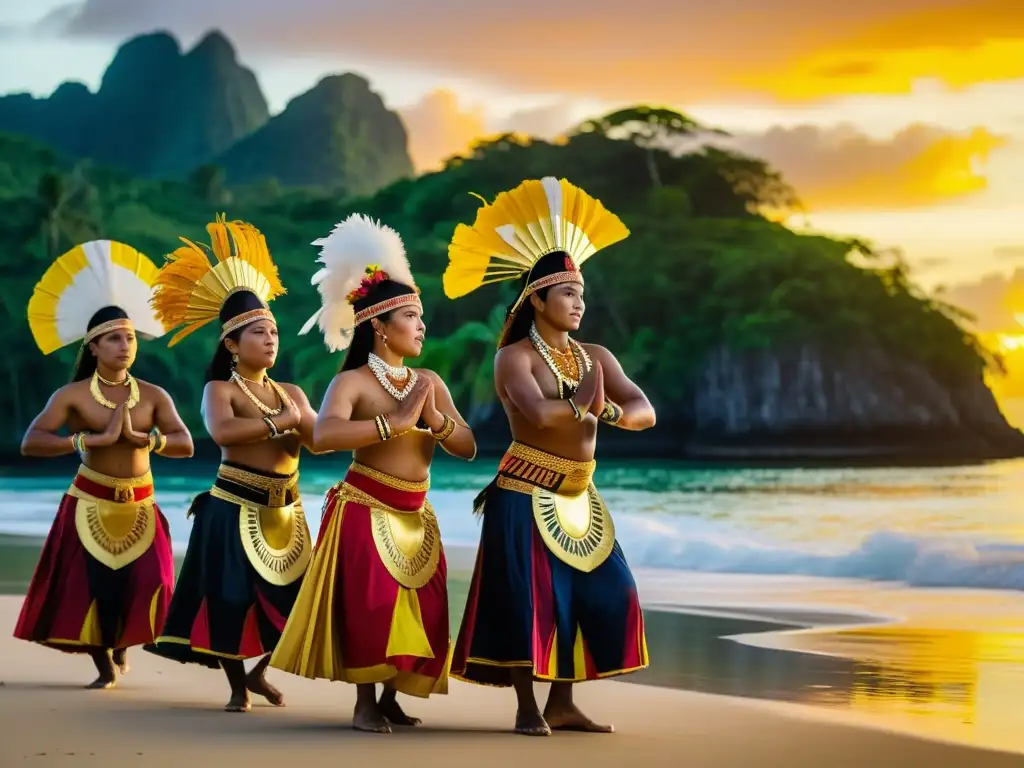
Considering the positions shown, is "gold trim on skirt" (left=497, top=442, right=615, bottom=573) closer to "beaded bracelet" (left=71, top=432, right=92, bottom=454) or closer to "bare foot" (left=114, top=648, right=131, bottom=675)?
"beaded bracelet" (left=71, top=432, right=92, bottom=454)

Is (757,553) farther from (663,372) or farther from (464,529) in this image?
(663,372)

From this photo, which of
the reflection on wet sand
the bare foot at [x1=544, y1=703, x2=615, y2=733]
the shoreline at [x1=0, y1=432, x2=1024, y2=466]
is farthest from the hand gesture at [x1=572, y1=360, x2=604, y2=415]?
the shoreline at [x1=0, y1=432, x2=1024, y2=466]

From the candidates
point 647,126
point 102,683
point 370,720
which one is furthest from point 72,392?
point 647,126

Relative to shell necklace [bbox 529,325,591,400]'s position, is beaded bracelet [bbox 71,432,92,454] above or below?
below

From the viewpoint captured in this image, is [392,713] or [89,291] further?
[89,291]

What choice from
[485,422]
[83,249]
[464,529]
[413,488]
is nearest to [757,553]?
[464,529]

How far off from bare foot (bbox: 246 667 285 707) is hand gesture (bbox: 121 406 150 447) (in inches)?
43.9

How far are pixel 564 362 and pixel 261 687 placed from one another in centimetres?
179

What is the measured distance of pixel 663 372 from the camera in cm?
4197

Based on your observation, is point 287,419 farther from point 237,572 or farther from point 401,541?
point 401,541

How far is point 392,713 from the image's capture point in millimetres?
6035

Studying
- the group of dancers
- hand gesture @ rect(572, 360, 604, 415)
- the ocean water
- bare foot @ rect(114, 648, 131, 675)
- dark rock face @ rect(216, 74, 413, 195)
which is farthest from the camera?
dark rock face @ rect(216, 74, 413, 195)

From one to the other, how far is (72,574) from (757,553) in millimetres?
8434

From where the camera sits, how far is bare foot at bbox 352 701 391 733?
5.75m
